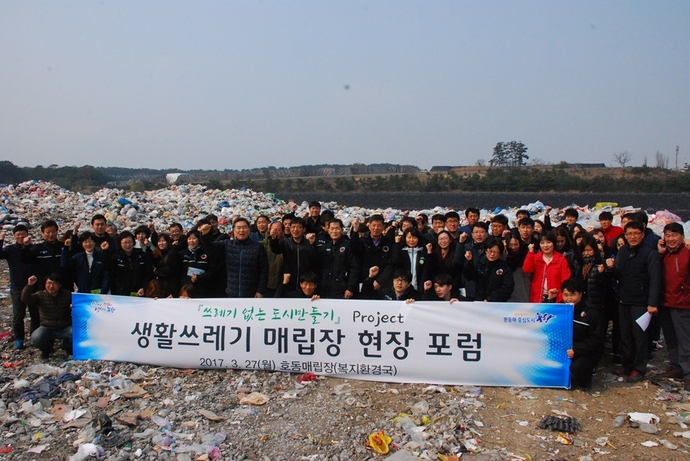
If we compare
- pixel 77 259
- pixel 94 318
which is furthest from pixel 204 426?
pixel 77 259

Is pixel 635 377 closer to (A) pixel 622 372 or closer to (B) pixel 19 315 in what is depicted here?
(A) pixel 622 372

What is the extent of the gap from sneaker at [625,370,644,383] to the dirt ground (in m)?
0.05

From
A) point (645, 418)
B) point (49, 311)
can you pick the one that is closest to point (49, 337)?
point (49, 311)

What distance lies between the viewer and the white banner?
4.97 m

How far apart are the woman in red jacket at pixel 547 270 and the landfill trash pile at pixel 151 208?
35.8 ft

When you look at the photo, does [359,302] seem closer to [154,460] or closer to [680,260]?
[154,460]

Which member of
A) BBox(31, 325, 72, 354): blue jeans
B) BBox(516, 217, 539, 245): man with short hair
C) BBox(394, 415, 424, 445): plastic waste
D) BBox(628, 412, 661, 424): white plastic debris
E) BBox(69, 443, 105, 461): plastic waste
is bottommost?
BBox(69, 443, 105, 461): plastic waste

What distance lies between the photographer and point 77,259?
603cm

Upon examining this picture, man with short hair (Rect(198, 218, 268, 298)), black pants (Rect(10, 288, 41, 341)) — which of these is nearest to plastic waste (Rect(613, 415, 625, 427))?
man with short hair (Rect(198, 218, 268, 298))

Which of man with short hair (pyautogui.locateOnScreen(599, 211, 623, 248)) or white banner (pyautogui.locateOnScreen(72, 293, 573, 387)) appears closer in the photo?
white banner (pyautogui.locateOnScreen(72, 293, 573, 387))

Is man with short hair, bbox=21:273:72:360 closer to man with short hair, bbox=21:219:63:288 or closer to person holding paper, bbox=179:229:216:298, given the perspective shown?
man with short hair, bbox=21:219:63:288

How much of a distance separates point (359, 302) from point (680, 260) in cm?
289

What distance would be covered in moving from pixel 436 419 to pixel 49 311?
4.07 meters

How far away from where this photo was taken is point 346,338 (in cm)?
521
